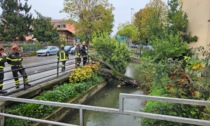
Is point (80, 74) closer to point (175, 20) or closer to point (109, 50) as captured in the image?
point (109, 50)

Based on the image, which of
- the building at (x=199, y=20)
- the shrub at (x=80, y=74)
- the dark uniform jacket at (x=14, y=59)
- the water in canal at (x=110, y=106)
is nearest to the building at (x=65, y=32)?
the building at (x=199, y=20)

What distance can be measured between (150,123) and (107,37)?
12.7 metres

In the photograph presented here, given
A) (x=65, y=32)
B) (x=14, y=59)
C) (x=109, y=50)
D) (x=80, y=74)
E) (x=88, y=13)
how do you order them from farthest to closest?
(x=65, y=32) < (x=88, y=13) < (x=109, y=50) < (x=80, y=74) < (x=14, y=59)

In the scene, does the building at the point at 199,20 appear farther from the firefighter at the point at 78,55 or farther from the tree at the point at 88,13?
the tree at the point at 88,13

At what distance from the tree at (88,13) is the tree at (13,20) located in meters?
7.26

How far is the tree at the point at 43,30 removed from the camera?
36.8 metres

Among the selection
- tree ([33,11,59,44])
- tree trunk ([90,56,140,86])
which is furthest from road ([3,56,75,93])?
tree ([33,11,59,44])

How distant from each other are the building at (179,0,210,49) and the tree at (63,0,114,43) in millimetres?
18774

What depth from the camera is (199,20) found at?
1728 cm

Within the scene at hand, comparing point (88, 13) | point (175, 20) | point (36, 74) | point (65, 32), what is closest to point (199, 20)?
point (175, 20)

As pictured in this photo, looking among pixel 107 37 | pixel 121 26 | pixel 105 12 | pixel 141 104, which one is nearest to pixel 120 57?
pixel 107 37

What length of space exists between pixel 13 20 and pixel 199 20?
25573mm

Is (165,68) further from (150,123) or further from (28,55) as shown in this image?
(28,55)

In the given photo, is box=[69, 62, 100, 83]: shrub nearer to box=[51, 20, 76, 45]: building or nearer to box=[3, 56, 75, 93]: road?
box=[3, 56, 75, 93]: road
